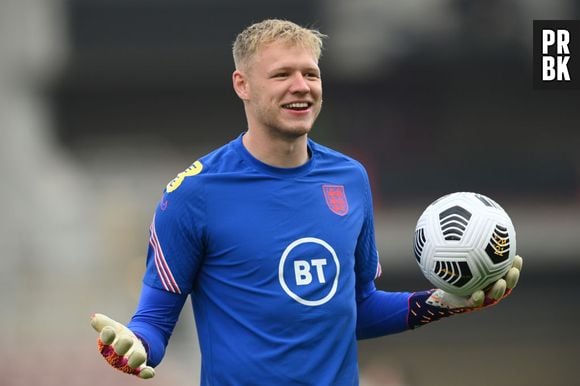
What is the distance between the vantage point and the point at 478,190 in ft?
67.3

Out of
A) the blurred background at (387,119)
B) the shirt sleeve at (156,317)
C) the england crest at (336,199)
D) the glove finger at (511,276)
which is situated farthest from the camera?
the blurred background at (387,119)

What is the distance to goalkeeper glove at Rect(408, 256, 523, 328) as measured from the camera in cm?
411

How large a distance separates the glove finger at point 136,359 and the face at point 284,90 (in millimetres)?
991

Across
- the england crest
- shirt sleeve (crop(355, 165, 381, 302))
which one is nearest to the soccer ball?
shirt sleeve (crop(355, 165, 381, 302))

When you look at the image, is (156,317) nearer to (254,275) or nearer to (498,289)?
(254,275)

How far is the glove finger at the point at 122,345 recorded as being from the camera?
12.1 ft

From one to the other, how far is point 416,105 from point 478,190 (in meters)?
2.62

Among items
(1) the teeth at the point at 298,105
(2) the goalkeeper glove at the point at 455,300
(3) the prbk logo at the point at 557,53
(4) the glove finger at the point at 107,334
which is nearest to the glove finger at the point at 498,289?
(2) the goalkeeper glove at the point at 455,300

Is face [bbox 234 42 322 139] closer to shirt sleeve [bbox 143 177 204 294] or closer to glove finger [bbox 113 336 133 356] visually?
shirt sleeve [bbox 143 177 204 294]

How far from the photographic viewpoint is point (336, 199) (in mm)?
4277

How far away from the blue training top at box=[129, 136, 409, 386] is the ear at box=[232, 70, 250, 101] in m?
0.24

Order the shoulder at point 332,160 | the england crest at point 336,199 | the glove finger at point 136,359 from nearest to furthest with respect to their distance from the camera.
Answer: the glove finger at point 136,359
the england crest at point 336,199
the shoulder at point 332,160

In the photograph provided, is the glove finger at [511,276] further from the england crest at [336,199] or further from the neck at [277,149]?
the neck at [277,149]

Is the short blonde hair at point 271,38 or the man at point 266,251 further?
the short blonde hair at point 271,38
